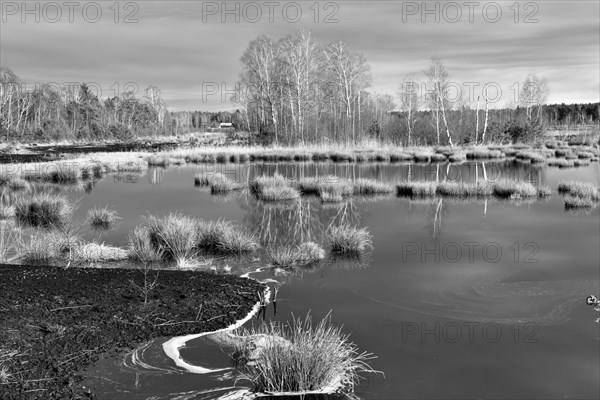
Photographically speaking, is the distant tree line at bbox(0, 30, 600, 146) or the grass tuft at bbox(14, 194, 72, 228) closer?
the grass tuft at bbox(14, 194, 72, 228)

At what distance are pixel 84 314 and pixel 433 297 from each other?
495 cm

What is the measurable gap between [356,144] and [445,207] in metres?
24.8

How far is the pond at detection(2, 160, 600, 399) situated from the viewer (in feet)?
18.6

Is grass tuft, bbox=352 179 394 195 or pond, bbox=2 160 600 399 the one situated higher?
grass tuft, bbox=352 179 394 195

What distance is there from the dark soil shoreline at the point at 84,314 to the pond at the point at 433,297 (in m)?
0.33

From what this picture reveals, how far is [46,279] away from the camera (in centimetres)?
791

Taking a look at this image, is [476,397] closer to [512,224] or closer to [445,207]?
[512,224]

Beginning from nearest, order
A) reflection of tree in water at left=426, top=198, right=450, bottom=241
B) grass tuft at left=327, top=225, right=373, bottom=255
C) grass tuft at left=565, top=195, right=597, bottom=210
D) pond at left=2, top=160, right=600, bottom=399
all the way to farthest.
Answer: pond at left=2, top=160, right=600, bottom=399
grass tuft at left=327, top=225, right=373, bottom=255
reflection of tree in water at left=426, top=198, right=450, bottom=241
grass tuft at left=565, top=195, right=597, bottom=210

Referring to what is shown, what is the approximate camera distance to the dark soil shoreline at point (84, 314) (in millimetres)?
5316

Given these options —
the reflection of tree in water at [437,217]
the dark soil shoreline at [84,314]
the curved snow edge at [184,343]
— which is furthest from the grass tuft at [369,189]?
the curved snow edge at [184,343]

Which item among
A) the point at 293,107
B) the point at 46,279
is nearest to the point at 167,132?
the point at 293,107

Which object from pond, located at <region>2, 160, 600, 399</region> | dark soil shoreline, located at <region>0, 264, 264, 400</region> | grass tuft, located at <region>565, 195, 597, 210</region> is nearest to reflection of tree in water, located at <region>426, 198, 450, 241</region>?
pond, located at <region>2, 160, 600, 399</region>

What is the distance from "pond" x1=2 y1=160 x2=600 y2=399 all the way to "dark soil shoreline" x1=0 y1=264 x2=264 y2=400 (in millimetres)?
328

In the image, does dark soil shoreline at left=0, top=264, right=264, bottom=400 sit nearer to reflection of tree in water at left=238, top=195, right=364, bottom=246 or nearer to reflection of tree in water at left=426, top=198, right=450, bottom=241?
reflection of tree in water at left=238, top=195, right=364, bottom=246
